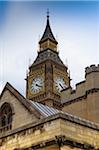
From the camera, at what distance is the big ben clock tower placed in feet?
255

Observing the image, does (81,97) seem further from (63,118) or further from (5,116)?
(63,118)

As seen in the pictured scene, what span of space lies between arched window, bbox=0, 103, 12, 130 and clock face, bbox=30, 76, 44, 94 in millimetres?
46111

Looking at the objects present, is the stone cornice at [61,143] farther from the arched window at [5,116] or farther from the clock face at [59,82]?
the clock face at [59,82]

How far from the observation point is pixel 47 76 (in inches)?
3159

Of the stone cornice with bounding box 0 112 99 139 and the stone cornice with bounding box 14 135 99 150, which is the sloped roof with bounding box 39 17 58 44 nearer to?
the stone cornice with bounding box 0 112 99 139

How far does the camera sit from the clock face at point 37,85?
79.5 meters

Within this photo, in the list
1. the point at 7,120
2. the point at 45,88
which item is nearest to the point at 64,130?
the point at 7,120

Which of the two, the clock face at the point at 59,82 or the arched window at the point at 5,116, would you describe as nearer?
the arched window at the point at 5,116

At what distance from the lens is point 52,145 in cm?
2284

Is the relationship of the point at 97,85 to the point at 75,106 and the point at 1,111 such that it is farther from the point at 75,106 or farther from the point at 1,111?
the point at 1,111

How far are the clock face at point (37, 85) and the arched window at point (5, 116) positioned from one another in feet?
151

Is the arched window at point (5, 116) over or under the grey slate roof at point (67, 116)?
over

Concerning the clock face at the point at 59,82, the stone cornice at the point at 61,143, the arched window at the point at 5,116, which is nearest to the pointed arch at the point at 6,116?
the arched window at the point at 5,116

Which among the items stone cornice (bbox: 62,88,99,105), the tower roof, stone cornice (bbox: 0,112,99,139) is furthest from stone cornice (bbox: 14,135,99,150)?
the tower roof
